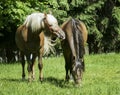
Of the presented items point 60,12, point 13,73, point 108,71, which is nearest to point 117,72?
point 108,71

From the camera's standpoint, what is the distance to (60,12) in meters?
25.5

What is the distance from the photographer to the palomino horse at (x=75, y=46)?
11.2m

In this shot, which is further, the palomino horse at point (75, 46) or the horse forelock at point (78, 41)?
the horse forelock at point (78, 41)

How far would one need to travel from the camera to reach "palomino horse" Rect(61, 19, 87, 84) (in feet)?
36.8

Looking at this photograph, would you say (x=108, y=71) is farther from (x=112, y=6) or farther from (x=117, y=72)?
(x=112, y=6)

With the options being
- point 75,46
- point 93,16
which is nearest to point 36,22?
point 75,46

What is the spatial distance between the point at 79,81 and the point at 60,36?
4.51 feet

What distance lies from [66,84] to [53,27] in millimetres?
1819

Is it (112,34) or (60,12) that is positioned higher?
(60,12)

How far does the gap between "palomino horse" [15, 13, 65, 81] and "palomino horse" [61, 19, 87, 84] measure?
502 millimetres

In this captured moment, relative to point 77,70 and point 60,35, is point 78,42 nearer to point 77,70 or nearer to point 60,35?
point 60,35

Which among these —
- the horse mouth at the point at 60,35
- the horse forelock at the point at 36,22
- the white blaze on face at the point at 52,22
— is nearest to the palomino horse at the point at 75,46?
the horse mouth at the point at 60,35

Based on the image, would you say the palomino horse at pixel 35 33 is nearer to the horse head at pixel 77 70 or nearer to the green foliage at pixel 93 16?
the horse head at pixel 77 70

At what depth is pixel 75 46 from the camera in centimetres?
1163
